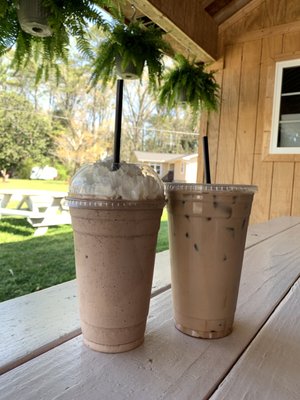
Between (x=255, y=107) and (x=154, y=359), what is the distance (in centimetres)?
298

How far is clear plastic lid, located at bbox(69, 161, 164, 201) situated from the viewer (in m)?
0.39

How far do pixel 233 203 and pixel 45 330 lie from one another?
1.10ft

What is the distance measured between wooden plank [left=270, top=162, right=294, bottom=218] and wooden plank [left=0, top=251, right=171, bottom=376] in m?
2.50

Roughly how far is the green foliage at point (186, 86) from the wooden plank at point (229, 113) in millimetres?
452

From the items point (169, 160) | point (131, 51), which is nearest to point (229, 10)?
point (131, 51)

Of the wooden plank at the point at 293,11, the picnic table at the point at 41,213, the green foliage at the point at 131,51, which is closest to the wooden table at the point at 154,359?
the green foliage at the point at 131,51

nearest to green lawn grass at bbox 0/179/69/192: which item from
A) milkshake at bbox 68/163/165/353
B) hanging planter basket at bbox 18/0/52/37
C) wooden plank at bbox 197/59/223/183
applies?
wooden plank at bbox 197/59/223/183

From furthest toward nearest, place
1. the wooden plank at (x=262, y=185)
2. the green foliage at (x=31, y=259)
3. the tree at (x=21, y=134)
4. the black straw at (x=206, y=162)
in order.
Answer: the tree at (x=21, y=134), the wooden plank at (x=262, y=185), the green foliage at (x=31, y=259), the black straw at (x=206, y=162)

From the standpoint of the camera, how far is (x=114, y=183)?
39 centimetres

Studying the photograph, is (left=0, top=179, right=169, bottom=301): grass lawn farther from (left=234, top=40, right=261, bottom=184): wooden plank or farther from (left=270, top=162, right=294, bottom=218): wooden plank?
(left=270, top=162, right=294, bottom=218): wooden plank

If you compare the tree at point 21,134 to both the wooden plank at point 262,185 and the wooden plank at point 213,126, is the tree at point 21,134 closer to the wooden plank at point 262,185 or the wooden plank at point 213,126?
the wooden plank at point 213,126

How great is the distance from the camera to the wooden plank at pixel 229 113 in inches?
123

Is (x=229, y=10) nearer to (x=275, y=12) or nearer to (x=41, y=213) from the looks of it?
(x=275, y=12)

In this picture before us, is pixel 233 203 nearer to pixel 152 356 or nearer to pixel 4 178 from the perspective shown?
pixel 152 356
